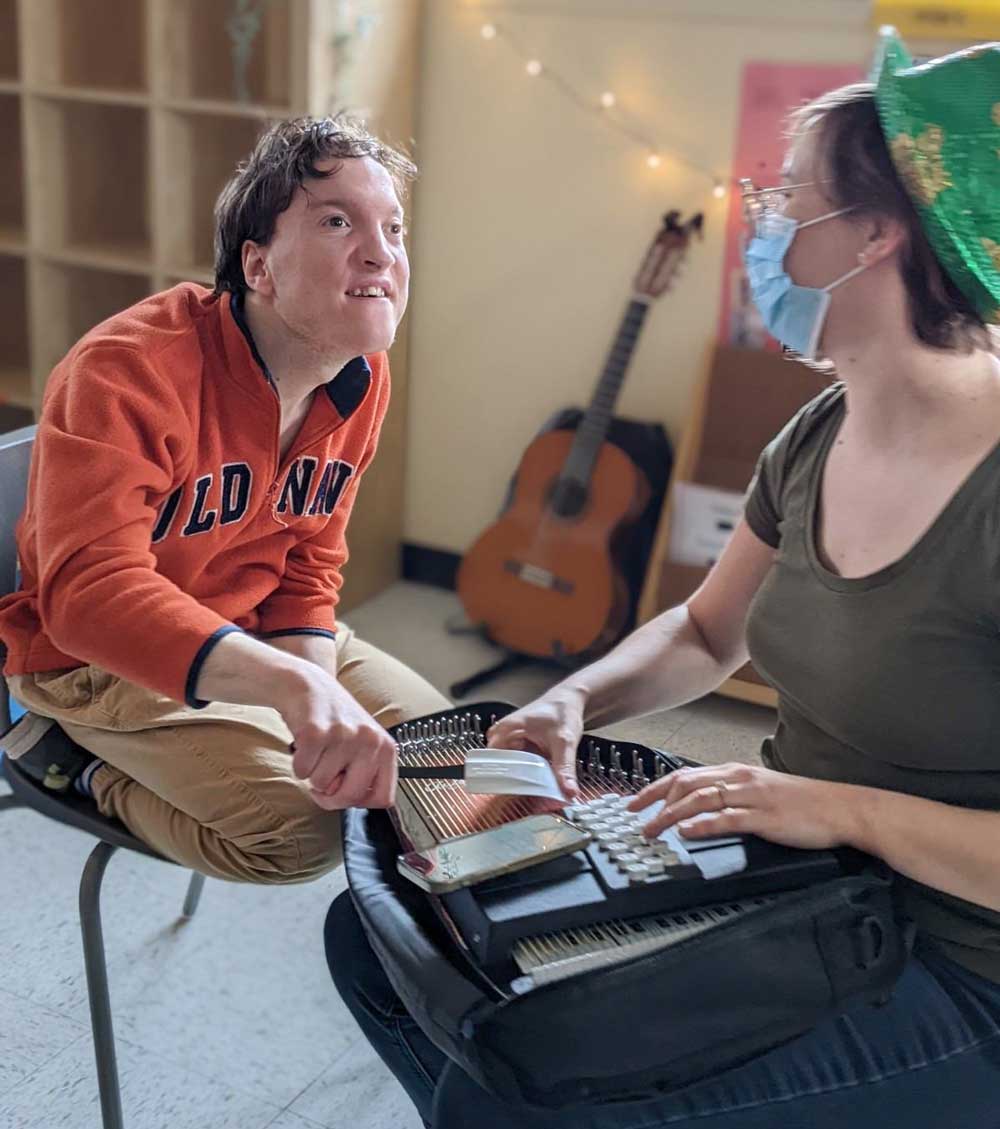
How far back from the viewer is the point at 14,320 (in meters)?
3.34

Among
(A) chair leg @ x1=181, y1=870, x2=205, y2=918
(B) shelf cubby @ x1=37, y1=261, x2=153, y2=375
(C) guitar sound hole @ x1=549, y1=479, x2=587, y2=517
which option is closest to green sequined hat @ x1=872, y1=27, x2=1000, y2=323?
(A) chair leg @ x1=181, y1=870, x2=205, y2=918

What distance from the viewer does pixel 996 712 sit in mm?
1003

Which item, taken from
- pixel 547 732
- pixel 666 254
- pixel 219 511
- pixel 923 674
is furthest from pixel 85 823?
pixel 666 254

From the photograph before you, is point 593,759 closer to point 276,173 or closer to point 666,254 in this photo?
point 276,173

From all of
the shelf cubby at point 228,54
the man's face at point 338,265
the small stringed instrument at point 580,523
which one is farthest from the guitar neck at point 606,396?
the man's face at point 338,265

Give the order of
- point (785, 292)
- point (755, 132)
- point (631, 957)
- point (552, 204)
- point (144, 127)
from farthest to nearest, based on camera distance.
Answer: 1. point (144, 127)
2. point (552, 204)
3. point (755, 132)
4. point (785, 292)
5. point (631, 957)

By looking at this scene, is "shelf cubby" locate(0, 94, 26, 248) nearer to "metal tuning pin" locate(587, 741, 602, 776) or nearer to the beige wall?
the beige wall

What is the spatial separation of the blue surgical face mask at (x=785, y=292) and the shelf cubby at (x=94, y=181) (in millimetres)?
1937

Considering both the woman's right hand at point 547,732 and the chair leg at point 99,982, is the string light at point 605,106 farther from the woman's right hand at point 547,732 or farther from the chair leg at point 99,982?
the chair leg at point 99,982

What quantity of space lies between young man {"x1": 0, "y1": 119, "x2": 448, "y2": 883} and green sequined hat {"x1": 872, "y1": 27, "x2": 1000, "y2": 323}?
0.51m

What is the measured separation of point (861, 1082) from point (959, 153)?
698 millimetres

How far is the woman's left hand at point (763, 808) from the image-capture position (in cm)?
98

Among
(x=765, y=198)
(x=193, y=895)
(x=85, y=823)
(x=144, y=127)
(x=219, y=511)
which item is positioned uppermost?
(x=765, y=198)

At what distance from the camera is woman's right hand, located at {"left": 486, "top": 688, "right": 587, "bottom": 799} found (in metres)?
1.14
